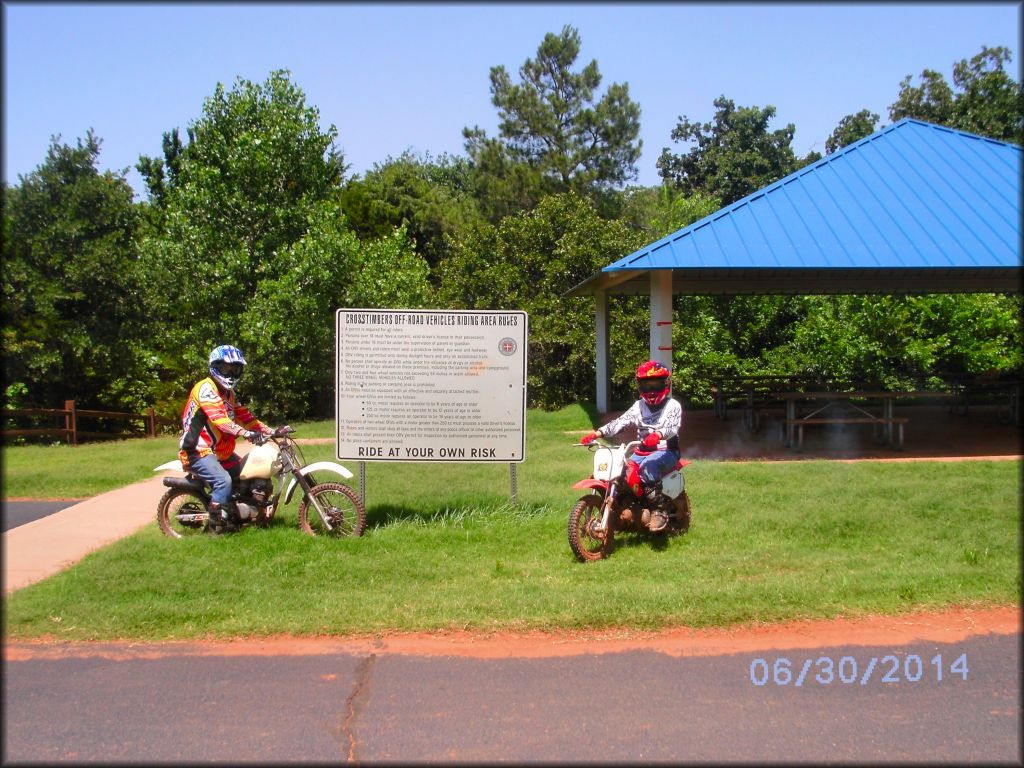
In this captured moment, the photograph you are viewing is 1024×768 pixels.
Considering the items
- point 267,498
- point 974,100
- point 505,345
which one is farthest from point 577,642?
point 974,100

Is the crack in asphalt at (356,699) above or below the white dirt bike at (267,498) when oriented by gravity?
below

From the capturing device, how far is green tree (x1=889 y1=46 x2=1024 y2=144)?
83.4ft

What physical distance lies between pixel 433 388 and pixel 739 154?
3142 cm

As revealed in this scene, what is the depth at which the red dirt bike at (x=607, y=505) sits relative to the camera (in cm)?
715

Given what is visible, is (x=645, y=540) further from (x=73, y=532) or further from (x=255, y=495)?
(x=73, y=532)

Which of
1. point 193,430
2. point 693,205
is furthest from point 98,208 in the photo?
point 693,205

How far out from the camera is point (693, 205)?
26.5 meters

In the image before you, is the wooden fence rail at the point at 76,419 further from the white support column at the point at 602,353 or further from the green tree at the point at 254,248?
the white support column at the point at 602,353

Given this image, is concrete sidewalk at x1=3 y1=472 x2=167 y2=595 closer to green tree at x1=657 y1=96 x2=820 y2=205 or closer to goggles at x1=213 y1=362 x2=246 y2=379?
goggles at x1=213 y1=362 x2=246 y2=379

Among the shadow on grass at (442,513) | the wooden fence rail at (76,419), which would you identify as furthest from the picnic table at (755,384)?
the wooden fence rail at (76,419)

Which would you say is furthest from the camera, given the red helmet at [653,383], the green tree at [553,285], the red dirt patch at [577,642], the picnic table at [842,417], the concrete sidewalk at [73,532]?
the green tree at [553,285]

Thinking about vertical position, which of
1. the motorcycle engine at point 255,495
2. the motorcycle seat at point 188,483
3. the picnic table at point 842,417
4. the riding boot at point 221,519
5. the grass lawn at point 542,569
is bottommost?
the grass lawn at point 542,569

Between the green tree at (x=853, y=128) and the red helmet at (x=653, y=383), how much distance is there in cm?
2846

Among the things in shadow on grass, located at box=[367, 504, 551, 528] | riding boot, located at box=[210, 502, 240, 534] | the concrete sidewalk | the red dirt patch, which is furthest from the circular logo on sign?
the concrete sidewalk
